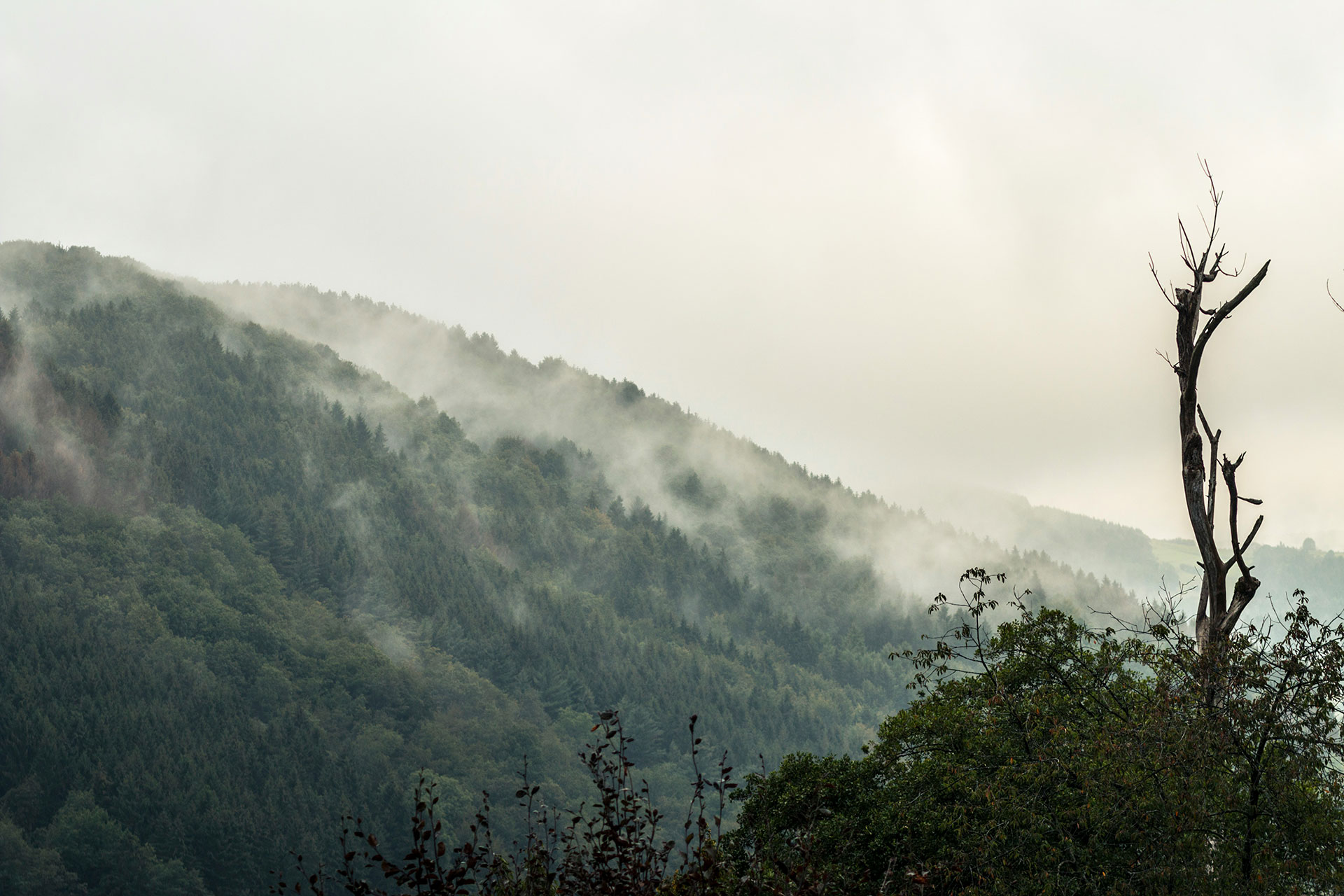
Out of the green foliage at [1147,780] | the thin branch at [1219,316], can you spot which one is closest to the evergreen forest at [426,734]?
the green foliage at [1147,780]

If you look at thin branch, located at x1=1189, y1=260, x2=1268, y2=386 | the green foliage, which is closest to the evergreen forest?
the green foliage

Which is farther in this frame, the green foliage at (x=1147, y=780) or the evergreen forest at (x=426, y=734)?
the evergreen forest at (x=426, y=734)

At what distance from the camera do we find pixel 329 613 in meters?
182

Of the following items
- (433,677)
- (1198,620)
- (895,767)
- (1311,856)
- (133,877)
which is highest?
(1198,620)

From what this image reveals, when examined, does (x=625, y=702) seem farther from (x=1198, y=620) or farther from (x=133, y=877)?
(x=1198, y=620)

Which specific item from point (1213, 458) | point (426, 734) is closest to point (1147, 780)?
point (1213, 458)

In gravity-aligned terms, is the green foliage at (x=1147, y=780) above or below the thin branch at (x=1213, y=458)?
below

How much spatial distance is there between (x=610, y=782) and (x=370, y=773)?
14077cm

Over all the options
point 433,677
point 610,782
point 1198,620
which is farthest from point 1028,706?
point 433,677

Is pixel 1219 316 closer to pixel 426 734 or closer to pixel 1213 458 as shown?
pixel 1213 458

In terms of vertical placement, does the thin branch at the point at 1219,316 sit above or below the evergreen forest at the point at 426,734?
above

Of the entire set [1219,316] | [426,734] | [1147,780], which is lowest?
[426,734]

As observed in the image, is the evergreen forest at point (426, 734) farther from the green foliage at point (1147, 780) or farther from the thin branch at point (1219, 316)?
the thin branch at point (1219, 316)

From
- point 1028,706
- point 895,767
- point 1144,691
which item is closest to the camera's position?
point 1144,691
